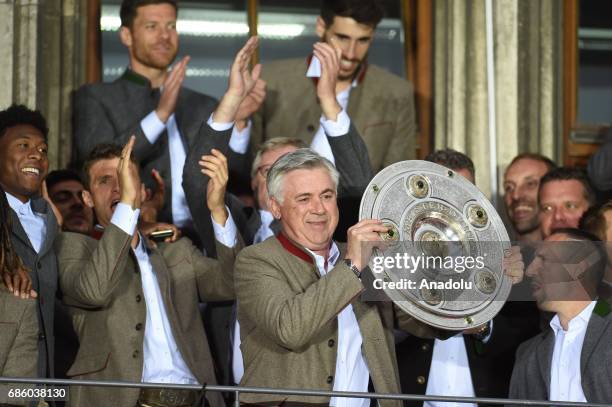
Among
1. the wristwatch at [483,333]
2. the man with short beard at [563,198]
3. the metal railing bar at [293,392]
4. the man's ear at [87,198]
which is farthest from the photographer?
the man with short beard at [563,198]

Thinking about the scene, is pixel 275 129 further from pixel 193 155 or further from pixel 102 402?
pixel 102 402

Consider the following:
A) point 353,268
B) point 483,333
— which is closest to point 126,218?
point 353,268

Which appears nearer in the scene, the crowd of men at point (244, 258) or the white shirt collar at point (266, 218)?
the crowd of men at point (244, 258)

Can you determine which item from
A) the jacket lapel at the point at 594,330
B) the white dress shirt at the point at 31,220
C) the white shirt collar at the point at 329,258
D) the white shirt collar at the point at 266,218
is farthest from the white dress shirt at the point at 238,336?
the jacket lapel at the point at 594,330

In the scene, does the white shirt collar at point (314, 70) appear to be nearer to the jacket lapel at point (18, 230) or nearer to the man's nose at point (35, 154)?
the man's nose at point (35, 154)

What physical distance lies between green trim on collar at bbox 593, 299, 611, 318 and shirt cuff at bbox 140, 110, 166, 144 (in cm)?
224

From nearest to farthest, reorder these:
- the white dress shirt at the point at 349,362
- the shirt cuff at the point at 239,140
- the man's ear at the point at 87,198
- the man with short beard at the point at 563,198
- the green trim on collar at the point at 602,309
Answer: the white dress shirt at the point at 349,362 < the green trim on collar at the point at 602,309 < the man's ear at the point at 87,198 < the man with short beard at the point at 563,198 < the shirt cuff at the point at 239,140

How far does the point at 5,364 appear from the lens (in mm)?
5449

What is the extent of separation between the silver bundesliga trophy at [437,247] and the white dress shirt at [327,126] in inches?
28.6

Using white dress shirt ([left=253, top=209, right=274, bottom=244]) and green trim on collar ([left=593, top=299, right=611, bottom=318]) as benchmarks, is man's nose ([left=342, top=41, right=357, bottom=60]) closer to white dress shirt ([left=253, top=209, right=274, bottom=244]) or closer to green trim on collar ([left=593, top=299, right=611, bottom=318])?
white dress shirt ([left=253, top=209, right=274, bottom=244])

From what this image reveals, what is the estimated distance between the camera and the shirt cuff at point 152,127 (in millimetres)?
6750

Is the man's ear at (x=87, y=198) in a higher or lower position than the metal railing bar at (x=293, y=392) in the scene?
higher

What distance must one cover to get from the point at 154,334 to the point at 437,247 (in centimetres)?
125

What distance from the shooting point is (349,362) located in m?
5.32
